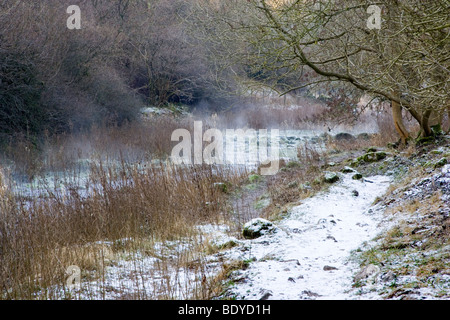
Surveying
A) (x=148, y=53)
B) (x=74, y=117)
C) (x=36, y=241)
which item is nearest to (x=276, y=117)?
(x=148, y=53)

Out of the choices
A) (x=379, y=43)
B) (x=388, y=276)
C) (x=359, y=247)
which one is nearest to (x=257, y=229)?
(x=359, y=247)

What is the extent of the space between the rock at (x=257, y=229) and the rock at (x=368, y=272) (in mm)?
1727

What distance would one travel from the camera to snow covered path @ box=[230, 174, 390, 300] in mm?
3332

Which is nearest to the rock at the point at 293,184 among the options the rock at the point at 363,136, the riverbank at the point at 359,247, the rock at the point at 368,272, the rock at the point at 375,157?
the riverbank at the point at 359,247

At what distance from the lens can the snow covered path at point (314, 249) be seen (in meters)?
3.33

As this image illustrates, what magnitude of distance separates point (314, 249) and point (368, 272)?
107cm

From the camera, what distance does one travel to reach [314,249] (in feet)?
14.3

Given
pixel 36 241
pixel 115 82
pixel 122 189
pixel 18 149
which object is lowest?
pixel 36 241

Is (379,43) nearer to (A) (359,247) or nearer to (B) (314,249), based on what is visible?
(A) (359,247)

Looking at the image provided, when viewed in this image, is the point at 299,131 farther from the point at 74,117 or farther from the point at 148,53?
the point at 74,117

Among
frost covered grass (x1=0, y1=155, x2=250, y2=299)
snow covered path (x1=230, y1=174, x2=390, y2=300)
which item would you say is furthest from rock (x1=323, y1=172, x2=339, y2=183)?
frost covered grass (x1=0, y1=155, x2=250, y2=299)

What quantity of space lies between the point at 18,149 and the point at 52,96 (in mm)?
2370

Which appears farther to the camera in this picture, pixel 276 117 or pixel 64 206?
pixel 276 117
